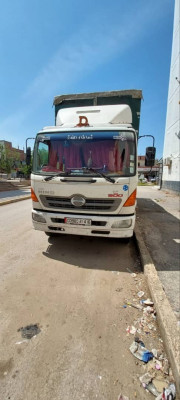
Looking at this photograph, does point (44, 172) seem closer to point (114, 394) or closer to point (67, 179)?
point (67, 179)

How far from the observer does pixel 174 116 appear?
1562 cm

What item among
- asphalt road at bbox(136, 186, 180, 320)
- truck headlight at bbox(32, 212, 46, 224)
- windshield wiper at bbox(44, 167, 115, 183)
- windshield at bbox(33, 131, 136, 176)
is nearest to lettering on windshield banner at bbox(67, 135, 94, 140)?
windshield at bbox(33, 131, 136, 176)

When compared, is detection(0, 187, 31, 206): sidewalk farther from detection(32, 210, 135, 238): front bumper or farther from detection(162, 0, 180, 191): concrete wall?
detection(162, 0, 180, 191): concrete wall

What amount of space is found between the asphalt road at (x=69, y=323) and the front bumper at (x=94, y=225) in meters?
0.56

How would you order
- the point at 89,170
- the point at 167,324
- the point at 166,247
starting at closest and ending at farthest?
the point at 167,324 < the point at 89,170 < the point at 166,247

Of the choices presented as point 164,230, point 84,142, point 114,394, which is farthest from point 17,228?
point 114,394

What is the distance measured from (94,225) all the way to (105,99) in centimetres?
418

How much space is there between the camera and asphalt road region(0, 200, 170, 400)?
5.07 feet

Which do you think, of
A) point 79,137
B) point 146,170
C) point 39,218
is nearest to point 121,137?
point 79,137

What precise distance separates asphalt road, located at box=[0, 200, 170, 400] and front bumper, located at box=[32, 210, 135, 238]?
56 centimetres

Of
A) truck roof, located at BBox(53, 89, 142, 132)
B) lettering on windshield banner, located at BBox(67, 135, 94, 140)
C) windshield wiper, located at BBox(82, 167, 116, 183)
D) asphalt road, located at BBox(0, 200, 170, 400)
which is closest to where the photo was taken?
asphalt road, located at BBox(0, 200, 170, 400)

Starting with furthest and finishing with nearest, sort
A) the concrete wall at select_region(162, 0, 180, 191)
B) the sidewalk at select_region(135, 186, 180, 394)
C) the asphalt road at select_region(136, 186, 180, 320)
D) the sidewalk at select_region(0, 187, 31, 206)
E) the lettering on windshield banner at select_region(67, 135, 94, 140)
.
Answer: the concrete wall at select_region(162, 0, 180, 191)
the sidewalk at select_region(0, 187, 31, 206)
the lettering on windshield banner at select_region(67, 135, 94, 140)
the asphalt road at select_region(136, 186, 180, 320)
the sidewalk at select_region(135, 186, 180, 394)

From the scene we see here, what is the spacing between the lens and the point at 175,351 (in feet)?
5.49

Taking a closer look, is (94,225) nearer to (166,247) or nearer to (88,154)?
(88,154)
